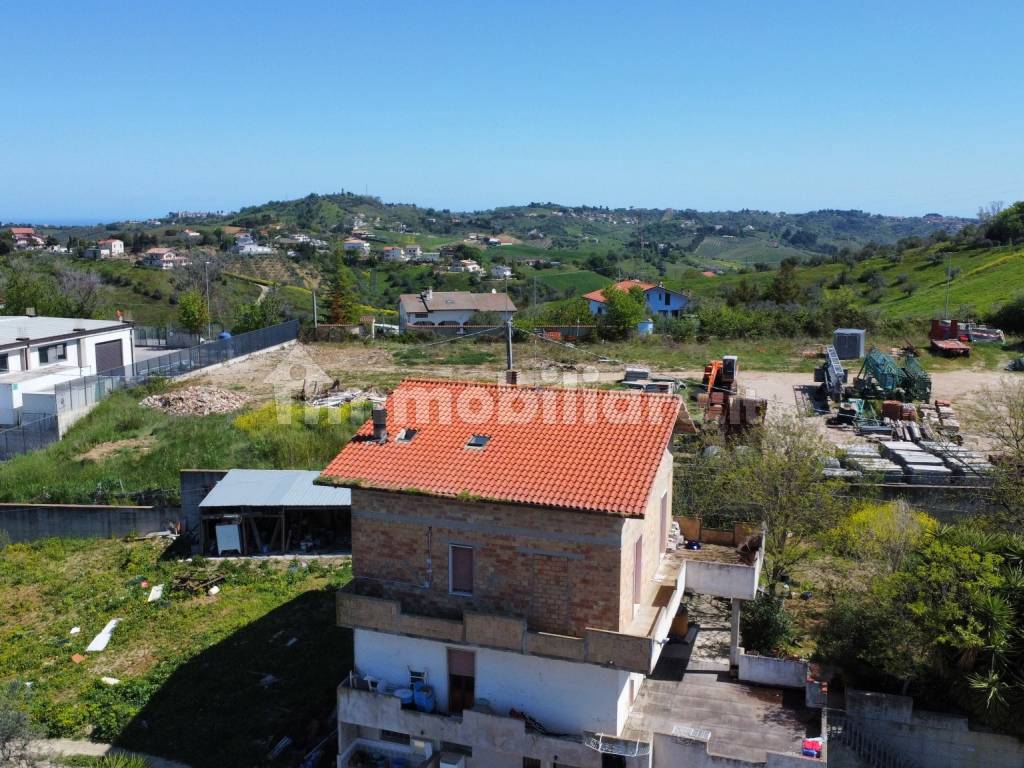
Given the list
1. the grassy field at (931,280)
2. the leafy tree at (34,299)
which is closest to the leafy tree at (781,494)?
the grassy field at (931,280)

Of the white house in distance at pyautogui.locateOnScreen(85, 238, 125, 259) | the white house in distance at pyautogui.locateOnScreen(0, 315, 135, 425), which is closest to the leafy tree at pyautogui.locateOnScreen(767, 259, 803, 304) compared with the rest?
the white house in distance at pyautogui.locateOnScreen(0, 315, 135, 425)

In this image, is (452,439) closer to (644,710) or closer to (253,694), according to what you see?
(644,710)

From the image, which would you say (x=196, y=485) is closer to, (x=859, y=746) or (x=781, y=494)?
(x=781, y=494)

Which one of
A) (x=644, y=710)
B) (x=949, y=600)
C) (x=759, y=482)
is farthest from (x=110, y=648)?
(x=949, y=600)

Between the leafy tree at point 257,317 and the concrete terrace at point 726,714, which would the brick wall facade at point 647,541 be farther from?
the leafy tree at point 257,317

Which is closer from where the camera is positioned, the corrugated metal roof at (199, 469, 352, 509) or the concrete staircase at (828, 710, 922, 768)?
the concrete staircase at (828, 710, 922, 768)

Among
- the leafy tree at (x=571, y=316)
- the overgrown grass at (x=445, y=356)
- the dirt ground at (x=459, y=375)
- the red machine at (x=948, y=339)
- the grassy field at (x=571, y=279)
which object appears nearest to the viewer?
the dirt ground at (x=459, y=375)

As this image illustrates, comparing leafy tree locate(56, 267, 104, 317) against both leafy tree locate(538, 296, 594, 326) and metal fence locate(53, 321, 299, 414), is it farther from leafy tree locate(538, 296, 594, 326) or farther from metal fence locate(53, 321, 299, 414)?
leafy tree locate(538, 296, 594, 326)
